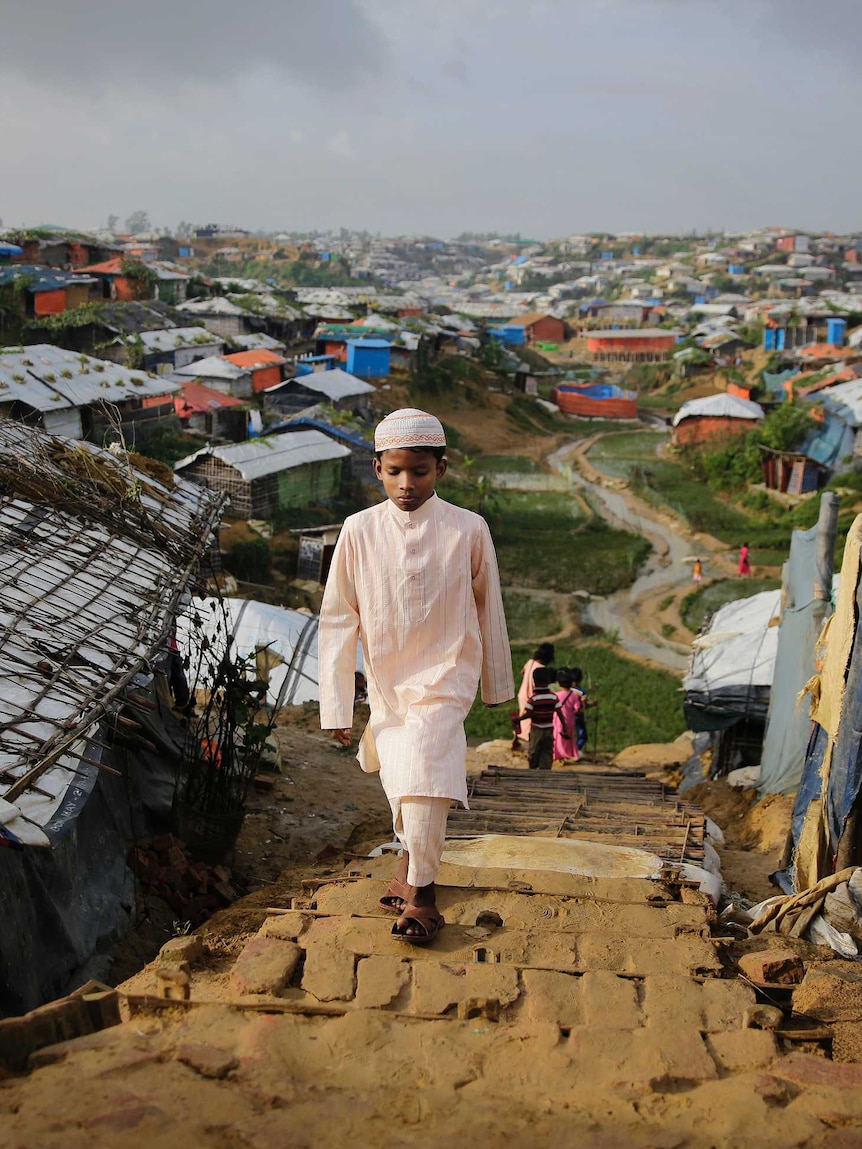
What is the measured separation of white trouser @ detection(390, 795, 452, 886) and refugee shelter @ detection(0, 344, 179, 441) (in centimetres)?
1695

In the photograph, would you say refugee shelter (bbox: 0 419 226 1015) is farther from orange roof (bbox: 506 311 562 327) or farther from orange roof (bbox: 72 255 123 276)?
orange roof (bbox: 506 311 562 327)

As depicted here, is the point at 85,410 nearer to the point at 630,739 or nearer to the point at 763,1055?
the point at 630,739

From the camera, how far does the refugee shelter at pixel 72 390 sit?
21188 millimetres

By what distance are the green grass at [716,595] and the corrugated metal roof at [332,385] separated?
1370 cm

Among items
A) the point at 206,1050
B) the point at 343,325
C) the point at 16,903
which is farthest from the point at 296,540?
the point at 343,325

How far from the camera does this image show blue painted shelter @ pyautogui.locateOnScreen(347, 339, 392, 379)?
41.5 m

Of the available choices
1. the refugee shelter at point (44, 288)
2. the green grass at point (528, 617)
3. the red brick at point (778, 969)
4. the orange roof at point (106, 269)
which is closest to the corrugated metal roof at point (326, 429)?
the green grass at point (528, 617)

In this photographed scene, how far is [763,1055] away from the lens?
3.05 meters

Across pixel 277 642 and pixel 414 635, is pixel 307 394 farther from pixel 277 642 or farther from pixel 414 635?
pixel 414 635

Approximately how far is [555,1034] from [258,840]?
4756mm

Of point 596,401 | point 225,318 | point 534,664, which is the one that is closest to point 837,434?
point 596,401

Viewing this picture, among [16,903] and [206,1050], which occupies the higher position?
[206,1050]

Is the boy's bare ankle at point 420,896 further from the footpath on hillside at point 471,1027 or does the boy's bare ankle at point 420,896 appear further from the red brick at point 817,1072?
the red brick at point 817,1072

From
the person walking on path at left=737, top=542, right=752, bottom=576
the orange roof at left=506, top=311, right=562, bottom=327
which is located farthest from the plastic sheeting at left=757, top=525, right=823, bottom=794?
the orange roof at left=506, top=311, right=562, bottom=327
